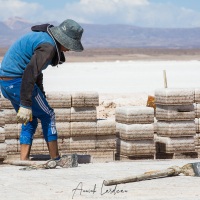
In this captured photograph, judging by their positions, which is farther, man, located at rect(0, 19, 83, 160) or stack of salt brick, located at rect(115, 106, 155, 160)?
stack of salt brick, located at rect(115, 106, 155, 160)

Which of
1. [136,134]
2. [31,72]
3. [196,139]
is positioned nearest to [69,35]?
[31,72]

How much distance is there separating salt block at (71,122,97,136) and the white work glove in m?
2.27

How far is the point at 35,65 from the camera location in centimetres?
882

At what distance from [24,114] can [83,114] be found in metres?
2.39

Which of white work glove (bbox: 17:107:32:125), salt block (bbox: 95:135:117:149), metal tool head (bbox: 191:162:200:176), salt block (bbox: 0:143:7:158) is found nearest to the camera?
metal tool head (bbox: 191:162:200:176)

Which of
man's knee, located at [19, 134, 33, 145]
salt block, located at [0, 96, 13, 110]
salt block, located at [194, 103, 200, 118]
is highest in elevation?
salt block, located at [0, 96, 13, 110]

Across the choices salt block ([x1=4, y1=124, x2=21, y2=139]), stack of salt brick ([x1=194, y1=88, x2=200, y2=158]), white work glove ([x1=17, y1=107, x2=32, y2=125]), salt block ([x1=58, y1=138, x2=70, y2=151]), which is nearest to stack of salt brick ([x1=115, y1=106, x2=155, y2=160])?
salt block ([x1=58, y1=138, x2=70, y2=151])

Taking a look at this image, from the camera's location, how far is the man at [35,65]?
29.0ft

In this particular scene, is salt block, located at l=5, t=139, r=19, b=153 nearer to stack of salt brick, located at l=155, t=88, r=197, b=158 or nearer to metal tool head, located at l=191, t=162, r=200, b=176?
stack of salt brick, located at l=155, t=88, r=197, b=158

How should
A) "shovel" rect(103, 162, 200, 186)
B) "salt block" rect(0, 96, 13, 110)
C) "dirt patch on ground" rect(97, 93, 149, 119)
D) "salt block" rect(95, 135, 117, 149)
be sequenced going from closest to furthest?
1. "shovel" rect(103, 162, 200, 186)
2. "salt block" rect(0, 96, 13, 110)
3. "salt block" rect(95, 135, 117, 149)
4. "dirt patch on ground" rect(97, 93, 149, 119)

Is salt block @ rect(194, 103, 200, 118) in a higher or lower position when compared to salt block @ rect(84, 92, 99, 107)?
lower

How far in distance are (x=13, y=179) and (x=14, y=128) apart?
→ 2.62 metres

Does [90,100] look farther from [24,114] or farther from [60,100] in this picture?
[24,114]

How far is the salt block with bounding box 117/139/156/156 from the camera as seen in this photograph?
35.5 ft
